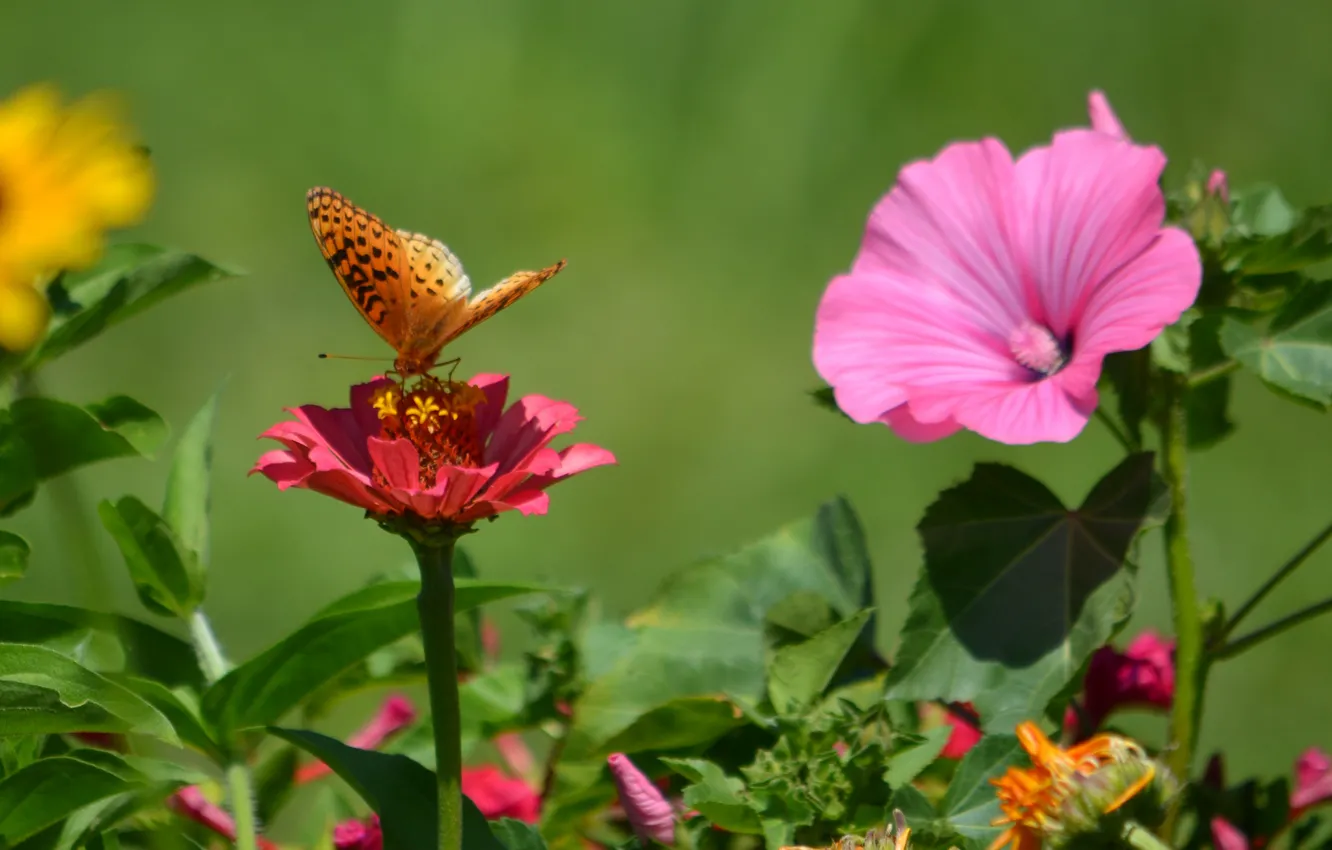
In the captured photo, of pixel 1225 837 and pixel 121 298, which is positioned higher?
pixel 121 298

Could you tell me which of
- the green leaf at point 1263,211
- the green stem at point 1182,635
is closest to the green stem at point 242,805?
the green stem at point 1182,635

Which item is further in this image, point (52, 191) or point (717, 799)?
point (52, 191)

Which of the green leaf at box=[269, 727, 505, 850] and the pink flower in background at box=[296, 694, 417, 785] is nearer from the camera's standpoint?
the green leaf at box=[269, 727, 505, 850]

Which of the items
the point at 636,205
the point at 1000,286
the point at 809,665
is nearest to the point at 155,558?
the point at 809,665

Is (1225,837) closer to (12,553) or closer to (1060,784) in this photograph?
(1060,784)

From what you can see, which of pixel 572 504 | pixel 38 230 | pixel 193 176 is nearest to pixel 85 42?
pixel 193 176

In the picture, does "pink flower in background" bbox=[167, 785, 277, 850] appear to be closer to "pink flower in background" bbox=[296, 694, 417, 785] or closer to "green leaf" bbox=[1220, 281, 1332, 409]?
"pink flower in background" bbox=[296, 694, 417, 785]

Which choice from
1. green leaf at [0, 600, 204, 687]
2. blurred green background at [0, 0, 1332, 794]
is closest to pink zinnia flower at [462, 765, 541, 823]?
green leaf at [0, 600, 204, 687]
